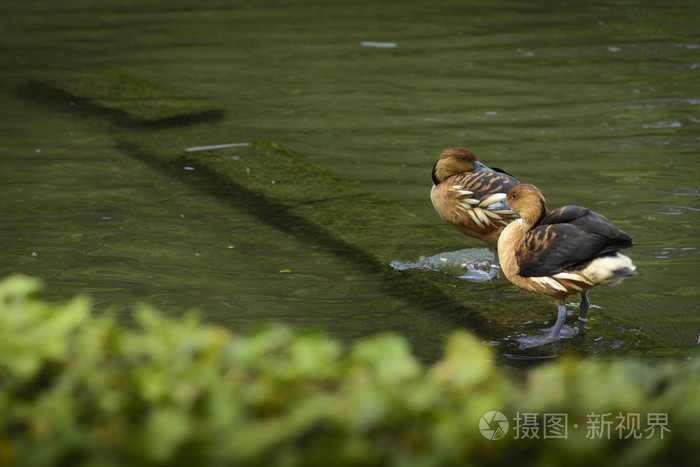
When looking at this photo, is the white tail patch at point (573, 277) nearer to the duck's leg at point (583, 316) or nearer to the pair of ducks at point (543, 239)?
the pair of ducks at point (543, 239)

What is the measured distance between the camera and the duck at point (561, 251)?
482 centimetres

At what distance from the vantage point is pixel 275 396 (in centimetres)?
221

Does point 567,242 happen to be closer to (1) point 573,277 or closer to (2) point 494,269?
(1) point 573,277

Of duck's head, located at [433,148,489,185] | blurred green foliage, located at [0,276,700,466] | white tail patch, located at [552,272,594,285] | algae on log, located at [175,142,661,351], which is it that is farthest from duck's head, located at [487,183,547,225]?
blurred green foliage, located at [0,276,700,466]

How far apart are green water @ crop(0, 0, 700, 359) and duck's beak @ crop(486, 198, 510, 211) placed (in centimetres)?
60

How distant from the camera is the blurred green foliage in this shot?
6.65ft

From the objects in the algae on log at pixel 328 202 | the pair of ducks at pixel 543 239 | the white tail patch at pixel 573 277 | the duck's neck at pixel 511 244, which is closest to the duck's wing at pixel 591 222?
the pair of ducks at pixel 543 239

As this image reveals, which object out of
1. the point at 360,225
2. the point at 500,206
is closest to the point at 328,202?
the point at 360,225

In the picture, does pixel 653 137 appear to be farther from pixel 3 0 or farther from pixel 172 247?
pixel 3 0

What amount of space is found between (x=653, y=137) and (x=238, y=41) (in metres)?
7.07

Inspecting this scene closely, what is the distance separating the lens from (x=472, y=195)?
6105 mm

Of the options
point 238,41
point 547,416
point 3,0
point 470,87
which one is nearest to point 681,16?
point 470,87

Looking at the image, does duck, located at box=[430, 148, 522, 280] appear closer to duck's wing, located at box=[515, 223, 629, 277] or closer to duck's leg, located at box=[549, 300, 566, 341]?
duck's wing, located at box=[515, 223, 629, 277]

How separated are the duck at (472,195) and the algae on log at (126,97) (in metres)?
4.65
